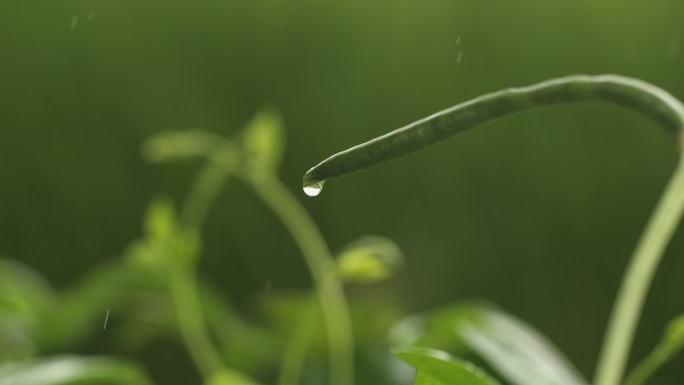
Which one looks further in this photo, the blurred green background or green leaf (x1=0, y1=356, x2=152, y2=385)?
the blurred green background

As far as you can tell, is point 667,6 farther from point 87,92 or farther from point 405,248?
point 87,92

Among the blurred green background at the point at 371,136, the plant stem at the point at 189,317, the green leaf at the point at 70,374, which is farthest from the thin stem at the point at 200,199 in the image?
the green leaf at the point at 70,374

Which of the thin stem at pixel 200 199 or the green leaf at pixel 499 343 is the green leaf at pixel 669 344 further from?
the thin stem at pixel 200 199

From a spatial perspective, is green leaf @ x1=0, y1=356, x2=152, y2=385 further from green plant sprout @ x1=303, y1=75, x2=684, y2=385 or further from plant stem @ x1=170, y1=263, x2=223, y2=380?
green plant sprout @ x1=303, y1=75, x2=684, y2=385

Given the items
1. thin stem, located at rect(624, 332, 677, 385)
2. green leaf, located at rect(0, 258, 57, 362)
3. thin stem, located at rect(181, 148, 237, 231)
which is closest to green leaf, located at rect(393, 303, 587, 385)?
thin stem, located at rect(624, 332, 677, 385)

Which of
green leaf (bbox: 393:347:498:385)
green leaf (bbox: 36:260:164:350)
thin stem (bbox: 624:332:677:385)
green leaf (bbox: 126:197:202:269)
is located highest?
green leaf (bbox: 36:260:164:350)

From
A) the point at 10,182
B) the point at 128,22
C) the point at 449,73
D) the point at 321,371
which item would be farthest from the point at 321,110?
the point at 321,371
